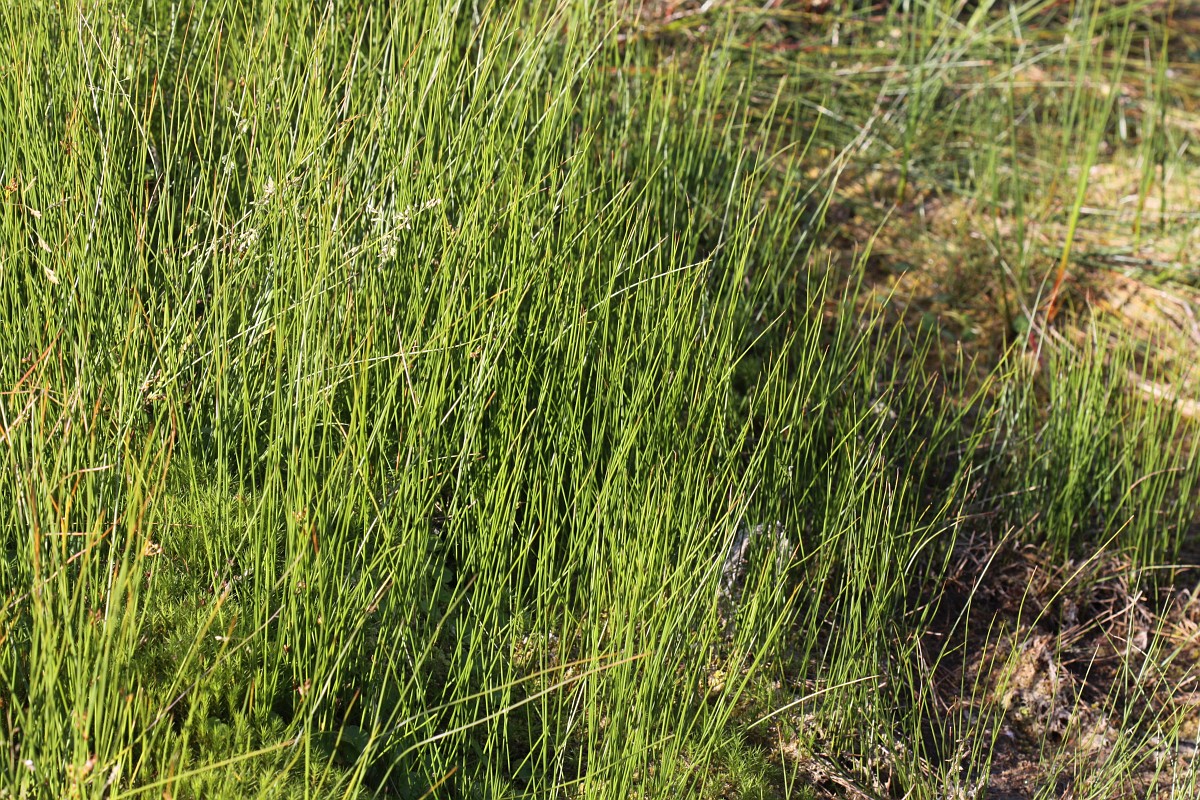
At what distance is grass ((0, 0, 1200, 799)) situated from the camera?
4.46 feet

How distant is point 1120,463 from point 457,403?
137 cm

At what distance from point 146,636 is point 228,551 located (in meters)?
0.14

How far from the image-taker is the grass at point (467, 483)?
53.5 inches

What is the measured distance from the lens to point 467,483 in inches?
65.1

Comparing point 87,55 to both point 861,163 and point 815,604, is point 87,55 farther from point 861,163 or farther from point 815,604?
point 861,163

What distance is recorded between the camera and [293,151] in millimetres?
1722

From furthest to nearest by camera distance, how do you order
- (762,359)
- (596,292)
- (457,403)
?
(762,359) → (596,292) → (457,403)

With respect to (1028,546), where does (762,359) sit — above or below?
above

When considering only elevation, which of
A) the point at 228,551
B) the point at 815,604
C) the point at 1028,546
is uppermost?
the point at 228,551

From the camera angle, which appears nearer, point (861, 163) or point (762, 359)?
point (762, 359)

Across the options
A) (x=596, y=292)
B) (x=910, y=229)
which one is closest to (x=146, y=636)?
(x=596, y=292)

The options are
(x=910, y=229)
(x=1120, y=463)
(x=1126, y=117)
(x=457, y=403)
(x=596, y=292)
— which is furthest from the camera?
(x=1126, y=117)

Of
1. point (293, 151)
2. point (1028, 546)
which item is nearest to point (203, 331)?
point (293, 151)

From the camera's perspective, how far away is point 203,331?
1.69 m
